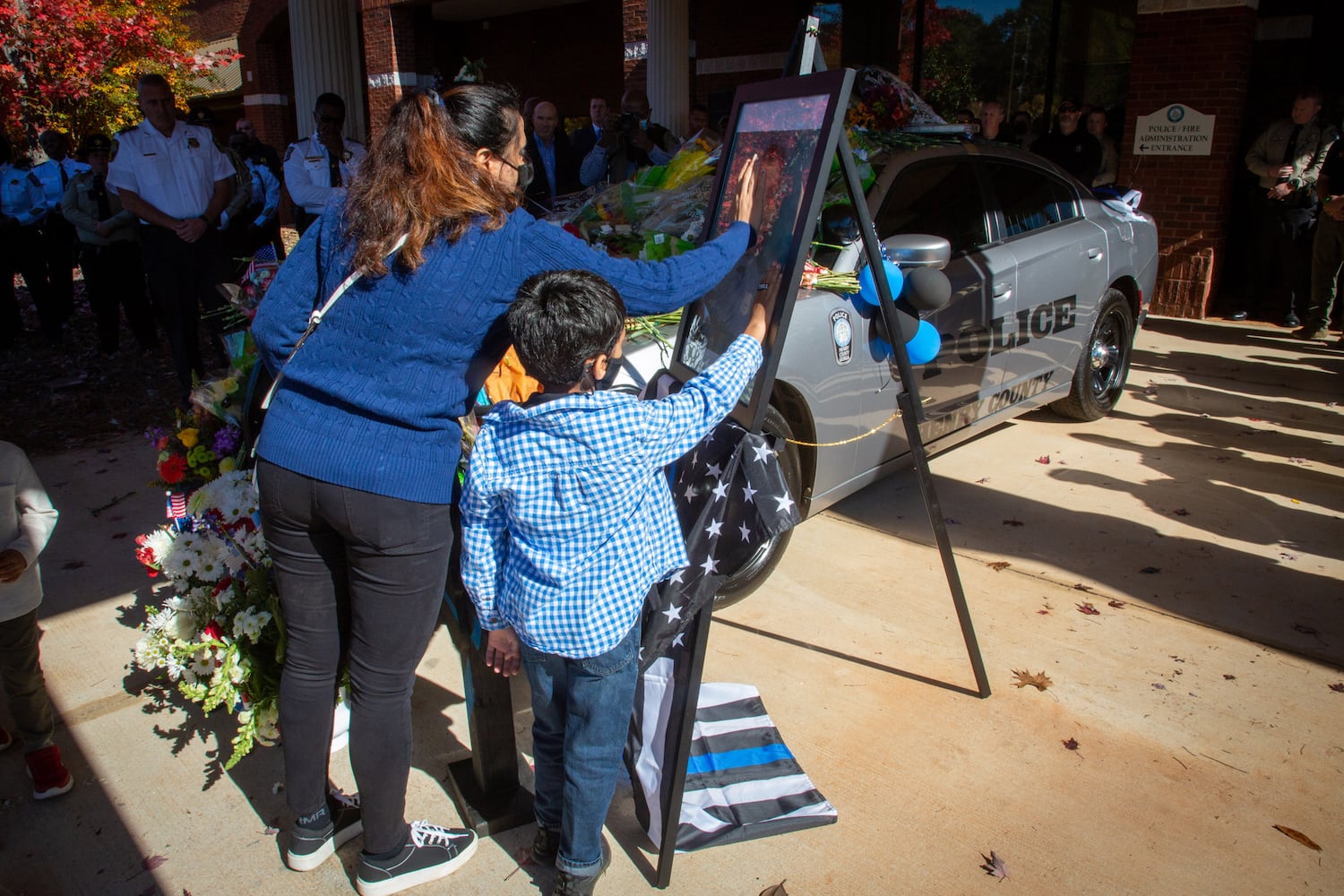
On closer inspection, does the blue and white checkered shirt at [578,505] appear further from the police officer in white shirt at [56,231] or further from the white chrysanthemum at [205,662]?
the police officer in white shirt at [56,231]

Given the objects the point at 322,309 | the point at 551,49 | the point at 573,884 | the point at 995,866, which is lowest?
the point at 995,866

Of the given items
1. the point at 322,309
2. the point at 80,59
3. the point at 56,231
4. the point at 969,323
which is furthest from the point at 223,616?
the point at 80,59

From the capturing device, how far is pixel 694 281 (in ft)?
7.25

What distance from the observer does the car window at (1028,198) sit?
5.00 m

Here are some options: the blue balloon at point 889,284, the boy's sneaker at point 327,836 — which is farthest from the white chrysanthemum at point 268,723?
the blue balloon at point 889,284

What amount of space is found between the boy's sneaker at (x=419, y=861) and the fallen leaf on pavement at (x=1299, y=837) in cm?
225

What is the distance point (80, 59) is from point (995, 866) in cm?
1836

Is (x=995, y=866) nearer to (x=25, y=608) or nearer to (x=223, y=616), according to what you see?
(x=223, y=616)

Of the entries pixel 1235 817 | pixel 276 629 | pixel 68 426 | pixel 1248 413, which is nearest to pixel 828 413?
pixel 1235 817

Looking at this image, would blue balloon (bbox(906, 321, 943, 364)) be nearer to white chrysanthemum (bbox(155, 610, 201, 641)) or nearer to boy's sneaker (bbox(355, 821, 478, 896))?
boy's sneaker (bbox(355, 821, 478, 896))

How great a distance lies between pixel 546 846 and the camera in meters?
2.49

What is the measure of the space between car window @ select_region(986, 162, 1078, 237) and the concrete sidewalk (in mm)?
1412

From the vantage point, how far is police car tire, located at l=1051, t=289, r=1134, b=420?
5.77m

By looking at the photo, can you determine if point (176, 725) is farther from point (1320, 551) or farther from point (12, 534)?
point (1320, 551)
